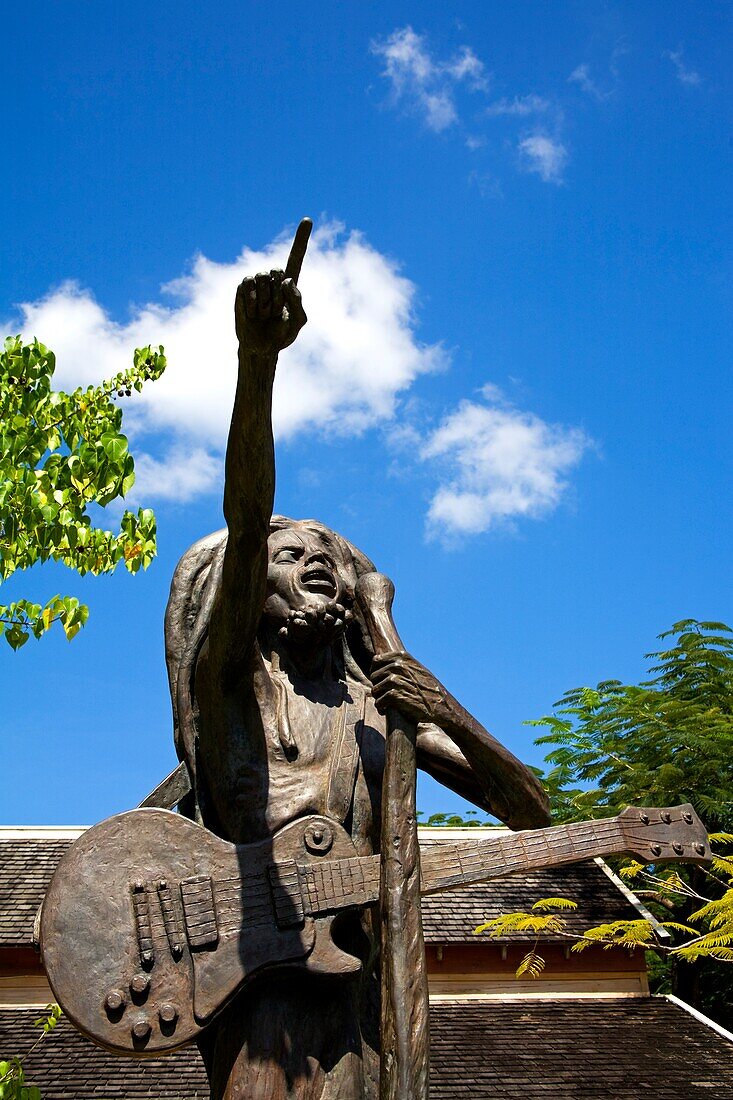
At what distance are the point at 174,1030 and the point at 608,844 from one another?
4.87 feet

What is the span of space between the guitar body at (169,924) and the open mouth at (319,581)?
771 millimetres

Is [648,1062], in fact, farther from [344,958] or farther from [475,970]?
[344,958]

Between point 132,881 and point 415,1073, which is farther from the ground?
point 132,881

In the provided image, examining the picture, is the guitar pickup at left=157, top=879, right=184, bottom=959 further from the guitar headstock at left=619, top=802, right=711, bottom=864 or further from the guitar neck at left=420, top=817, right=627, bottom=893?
the guitar headstock at left=619, top=802, right=711, bottom=864

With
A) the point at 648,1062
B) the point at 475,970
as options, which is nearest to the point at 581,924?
the point at 475,970

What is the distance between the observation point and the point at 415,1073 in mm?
3062

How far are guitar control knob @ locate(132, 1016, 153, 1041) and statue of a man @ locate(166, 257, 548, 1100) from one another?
9.3 inches

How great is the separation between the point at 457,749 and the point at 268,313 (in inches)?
65.1

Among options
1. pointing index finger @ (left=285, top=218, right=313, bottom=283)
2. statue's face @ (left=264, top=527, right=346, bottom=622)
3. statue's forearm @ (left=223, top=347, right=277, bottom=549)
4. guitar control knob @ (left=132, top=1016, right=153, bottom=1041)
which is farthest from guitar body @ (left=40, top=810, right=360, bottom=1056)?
pointing index finger @ (left=285, top=218, right=313, bottom=283)

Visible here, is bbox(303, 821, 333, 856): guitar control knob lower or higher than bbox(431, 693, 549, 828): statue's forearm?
lower

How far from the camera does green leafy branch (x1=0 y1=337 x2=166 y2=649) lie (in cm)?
667

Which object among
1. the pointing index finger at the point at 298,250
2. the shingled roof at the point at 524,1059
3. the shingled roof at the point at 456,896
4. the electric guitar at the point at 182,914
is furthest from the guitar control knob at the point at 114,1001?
the shingled roof at the point at 456,896

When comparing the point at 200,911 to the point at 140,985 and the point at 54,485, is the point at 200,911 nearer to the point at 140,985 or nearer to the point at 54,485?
the point at 140,985

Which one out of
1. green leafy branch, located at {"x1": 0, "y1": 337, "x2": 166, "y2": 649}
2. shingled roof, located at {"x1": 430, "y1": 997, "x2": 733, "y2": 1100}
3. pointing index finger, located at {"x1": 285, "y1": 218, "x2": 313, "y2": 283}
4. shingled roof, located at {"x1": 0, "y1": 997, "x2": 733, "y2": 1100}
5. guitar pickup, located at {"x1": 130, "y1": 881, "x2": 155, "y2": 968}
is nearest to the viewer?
pointing index finger, located at {"x1": 285, "y1": 218, "x2": 313, "y2": 283}
